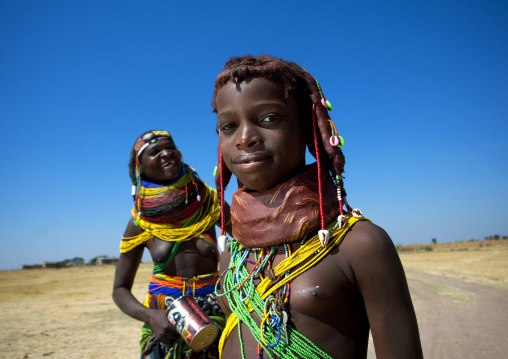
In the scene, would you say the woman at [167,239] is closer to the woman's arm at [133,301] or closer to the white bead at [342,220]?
the woman's arm at [133,301]

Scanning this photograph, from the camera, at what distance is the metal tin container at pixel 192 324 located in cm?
240

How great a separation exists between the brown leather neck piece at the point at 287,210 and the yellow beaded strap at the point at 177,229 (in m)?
1.62

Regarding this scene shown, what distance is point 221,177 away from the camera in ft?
6.37

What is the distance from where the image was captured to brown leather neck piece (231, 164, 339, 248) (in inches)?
61.2

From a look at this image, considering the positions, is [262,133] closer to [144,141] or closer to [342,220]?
[342,220]

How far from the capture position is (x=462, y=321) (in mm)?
6422

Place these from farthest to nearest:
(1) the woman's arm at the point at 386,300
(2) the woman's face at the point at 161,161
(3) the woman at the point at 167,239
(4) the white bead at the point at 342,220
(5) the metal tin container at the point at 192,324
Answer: (2) the woman's face at the point at 161,161 < (3) the woman at the point at 167,239 < (5) the metal tin container at the point at 192,324 < (4) the white bead at the point at 342,220 < (1) the woman's arm at the point at 386,300

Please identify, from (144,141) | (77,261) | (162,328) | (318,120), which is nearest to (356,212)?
(318,120)

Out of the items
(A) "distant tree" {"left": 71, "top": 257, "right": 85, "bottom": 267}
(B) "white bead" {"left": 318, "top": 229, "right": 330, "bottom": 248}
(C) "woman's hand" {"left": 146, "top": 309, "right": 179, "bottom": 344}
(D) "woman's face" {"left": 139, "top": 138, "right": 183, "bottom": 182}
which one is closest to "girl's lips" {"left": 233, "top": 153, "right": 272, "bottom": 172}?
(B) "white bead" {"left": 318, "top": 229, "right": 330, "bottom": 248}

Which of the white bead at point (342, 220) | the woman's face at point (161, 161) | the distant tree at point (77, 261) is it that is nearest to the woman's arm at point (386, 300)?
the white bead at point (342, 220)

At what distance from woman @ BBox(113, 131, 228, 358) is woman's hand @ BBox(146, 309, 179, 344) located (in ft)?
0.51

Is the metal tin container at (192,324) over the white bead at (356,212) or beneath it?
beneath

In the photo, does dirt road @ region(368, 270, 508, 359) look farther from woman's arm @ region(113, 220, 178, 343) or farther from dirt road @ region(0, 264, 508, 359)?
woman's arm @ region(113, 220, 178, 343)

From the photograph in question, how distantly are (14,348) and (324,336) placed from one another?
7288 millimetres
